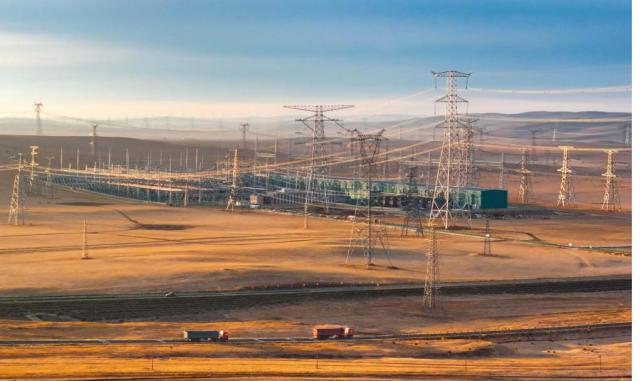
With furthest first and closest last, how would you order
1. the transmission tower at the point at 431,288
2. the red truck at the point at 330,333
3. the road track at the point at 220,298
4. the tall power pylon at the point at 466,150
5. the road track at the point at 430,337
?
the tall power pylon at the point at 466,150
the transmission tower at the point at 431,288
the road track at the point at 220,298
the red truck at the point at 330,333
the road track at the point at 430,337

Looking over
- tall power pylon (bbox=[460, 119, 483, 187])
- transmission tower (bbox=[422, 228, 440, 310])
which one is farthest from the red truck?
tall power pylon (bbox=[460, 119, 483, 187])

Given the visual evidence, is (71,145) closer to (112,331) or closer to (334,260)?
(334,260)

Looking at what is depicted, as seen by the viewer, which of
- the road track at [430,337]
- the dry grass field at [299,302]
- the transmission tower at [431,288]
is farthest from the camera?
the transmission tower at [431,288]

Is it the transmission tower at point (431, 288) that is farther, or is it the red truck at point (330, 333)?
the transmission tower at point (431, 288)

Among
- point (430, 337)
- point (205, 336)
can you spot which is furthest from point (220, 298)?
point (430, 337)

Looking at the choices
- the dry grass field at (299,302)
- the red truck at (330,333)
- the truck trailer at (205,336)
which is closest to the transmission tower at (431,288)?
the dry grass field at (299,302)

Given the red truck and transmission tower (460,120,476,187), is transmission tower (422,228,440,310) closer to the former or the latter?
the red truck

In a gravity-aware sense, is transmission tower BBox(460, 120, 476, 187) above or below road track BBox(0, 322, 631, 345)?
above

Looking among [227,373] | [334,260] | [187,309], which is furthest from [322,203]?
[227,373]

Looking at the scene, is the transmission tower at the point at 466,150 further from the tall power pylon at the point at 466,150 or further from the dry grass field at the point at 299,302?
the dry grass field at the point at 299,302
